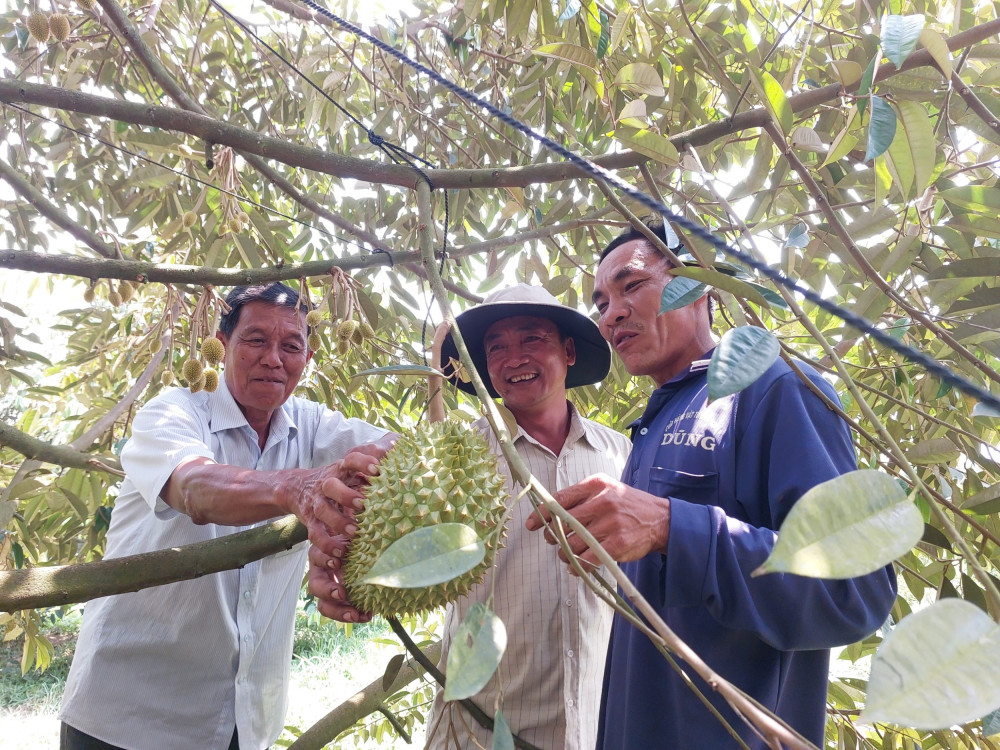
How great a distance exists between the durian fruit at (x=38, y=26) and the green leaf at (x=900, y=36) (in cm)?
172

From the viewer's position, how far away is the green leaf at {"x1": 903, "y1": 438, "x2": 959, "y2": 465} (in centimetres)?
121

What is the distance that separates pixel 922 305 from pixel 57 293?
4.00 meters

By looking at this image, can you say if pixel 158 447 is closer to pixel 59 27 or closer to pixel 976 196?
pixel 59 27

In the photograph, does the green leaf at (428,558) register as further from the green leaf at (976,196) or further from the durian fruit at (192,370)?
the green leaf at (976,196)

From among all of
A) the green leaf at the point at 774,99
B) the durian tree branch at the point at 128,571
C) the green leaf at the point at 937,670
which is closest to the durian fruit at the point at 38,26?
the durian tree branch at the point at 128,571

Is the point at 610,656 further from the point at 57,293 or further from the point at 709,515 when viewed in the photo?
the point at 57,293

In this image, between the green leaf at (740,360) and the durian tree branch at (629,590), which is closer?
the durian tree branch at (629,590)

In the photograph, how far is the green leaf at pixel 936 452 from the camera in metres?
1.21

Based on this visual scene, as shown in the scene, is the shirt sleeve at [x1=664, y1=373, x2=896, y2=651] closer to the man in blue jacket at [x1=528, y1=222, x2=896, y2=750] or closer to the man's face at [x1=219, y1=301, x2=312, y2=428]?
the man in blue jacket at [x1=528, y1=222, x2=896, y2=750]

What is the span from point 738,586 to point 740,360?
51cm

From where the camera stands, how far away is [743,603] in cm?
98

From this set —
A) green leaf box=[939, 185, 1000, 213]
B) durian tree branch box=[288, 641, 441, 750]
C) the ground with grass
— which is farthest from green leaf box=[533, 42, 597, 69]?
the ground with grass

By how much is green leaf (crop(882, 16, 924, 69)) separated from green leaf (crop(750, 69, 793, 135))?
222mm

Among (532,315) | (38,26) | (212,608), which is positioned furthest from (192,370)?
(38,26)
